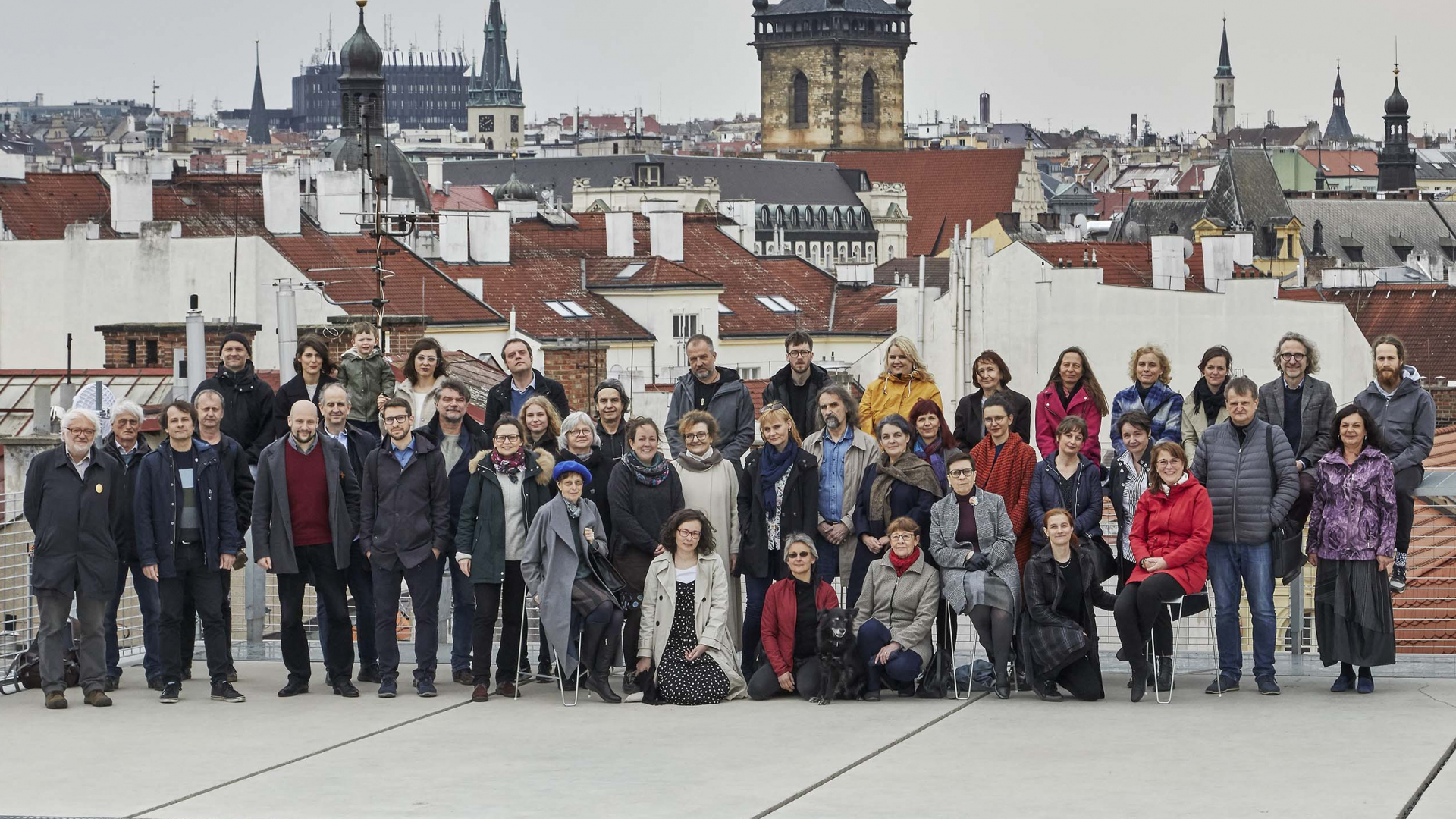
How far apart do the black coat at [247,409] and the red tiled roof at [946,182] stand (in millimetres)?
121215

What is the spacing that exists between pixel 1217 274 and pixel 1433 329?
5.50 metres

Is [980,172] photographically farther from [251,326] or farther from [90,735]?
[90,735]

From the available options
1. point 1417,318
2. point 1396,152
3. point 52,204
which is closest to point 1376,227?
point 1396,152

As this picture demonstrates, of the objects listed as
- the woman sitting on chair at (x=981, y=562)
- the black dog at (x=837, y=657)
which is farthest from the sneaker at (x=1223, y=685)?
the black dog at (x=837, y=657)

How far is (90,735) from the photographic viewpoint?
10773mm

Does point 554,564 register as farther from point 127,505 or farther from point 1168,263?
point 1168,263

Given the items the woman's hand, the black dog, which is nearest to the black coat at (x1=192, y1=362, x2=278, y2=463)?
the black dog

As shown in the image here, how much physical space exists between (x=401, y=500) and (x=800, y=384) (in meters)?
2.28

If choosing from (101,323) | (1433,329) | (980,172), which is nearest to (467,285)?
(101,323)

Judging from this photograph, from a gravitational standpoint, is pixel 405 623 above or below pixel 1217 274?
below

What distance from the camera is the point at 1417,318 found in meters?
49.2

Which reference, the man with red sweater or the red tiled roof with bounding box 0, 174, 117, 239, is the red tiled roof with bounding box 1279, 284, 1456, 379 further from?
the man with red sweater

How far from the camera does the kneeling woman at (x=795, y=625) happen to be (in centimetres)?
1153

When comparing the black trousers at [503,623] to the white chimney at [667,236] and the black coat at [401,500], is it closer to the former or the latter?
the black coat at [401,500]
